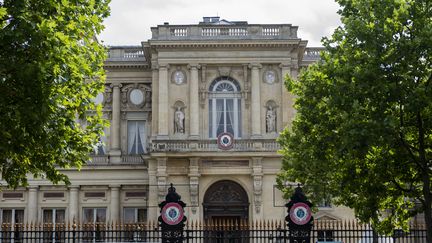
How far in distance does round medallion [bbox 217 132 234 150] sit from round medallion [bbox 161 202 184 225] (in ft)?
69.1

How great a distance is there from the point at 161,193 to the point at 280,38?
1260 cm

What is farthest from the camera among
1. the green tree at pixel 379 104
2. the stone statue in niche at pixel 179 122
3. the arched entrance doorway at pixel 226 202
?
the stone statue in niche at pixel 179 122

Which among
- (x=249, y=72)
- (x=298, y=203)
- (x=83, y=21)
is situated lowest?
(x=298, y=203)

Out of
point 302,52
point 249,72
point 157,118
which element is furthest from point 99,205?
point 302,52

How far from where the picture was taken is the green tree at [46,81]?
64.1 ft

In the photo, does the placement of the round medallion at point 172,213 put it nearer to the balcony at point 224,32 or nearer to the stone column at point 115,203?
the balcony at point 224,32

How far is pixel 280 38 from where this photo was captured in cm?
4762

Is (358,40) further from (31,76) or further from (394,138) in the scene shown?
(31,76)

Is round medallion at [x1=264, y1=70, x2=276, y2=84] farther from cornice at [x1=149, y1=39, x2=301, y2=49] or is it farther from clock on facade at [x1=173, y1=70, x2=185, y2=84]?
clock on facade at [x1=173, y1=70, x2=185, y2=84]

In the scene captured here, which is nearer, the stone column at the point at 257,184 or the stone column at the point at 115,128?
the stone column at the point at 257,184

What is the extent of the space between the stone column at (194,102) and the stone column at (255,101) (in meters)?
3.60

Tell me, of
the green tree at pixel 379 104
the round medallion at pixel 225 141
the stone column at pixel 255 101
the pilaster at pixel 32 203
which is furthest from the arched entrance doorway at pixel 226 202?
the green tree at pixel 379 104

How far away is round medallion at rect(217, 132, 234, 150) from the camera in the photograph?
151 ft

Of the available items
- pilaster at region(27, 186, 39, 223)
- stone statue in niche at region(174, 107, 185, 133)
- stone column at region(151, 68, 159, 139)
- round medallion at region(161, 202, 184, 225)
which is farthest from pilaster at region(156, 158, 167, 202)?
round medallion at region(161, 202, 184, 225)
